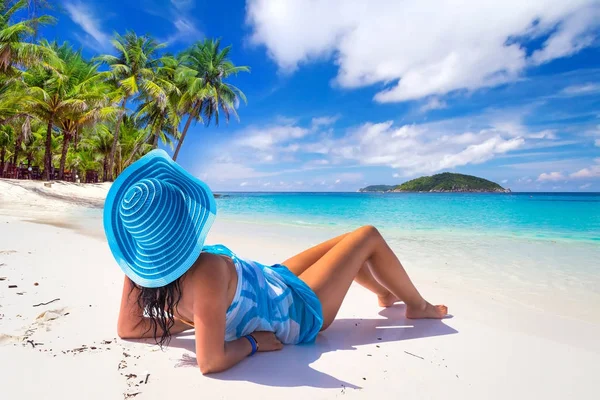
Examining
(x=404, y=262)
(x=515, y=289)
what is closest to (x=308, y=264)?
(x=515, y=289)

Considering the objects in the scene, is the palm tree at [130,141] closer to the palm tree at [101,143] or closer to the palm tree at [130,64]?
the palm tree at [101,143]

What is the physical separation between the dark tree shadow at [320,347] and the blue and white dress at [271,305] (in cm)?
13

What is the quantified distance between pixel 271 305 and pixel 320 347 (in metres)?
0.48

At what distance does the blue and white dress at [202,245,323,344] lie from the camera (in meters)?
1.68

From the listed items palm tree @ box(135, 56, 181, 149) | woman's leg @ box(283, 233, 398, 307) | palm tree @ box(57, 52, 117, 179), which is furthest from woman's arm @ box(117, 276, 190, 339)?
palm tree @ box(135, 56, 181, 149)

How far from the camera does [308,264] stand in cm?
233

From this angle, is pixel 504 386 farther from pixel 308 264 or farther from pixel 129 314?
pixel 129 314

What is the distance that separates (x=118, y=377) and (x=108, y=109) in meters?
23.6

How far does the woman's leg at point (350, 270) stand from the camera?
6.68 ft

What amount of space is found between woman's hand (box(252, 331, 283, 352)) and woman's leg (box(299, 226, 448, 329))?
322 millimetres

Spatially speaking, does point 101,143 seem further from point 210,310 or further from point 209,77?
point 210,310

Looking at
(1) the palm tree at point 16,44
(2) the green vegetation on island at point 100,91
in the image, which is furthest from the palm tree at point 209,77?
(1) the palm tree at point 16,44

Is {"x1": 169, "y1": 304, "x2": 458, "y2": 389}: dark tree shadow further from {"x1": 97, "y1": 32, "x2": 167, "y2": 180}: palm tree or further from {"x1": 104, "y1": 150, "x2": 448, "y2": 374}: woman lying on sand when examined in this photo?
{"x1": 97, "y1": 32, "x2": 167, "y2": 180}: palm tree

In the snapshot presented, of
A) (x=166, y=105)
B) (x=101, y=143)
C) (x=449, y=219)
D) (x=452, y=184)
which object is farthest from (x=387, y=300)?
(x=452, y=184)
